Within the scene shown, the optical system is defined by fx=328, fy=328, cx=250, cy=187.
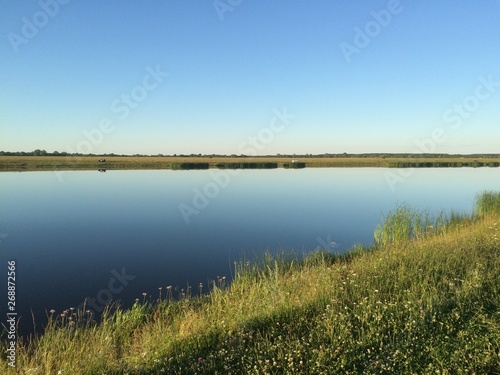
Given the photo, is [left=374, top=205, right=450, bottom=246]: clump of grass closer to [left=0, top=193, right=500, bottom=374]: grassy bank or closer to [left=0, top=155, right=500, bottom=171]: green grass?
[left=0, top=193, right=500, bottom=374]: grassy bank

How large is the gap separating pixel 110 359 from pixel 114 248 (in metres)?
11.1

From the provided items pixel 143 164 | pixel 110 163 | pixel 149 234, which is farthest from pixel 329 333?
pixel 110 163

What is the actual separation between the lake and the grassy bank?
4.11 m

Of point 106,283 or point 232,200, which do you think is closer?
point 106,283

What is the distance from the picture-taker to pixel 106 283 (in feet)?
36.1

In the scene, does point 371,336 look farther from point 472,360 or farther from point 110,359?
point 110,359

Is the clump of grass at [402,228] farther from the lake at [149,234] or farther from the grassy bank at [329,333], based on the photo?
the grassy bank at [329,333]

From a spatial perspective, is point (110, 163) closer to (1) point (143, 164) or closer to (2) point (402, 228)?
(1) point (143, 164)

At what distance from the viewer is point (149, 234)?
17953 mm

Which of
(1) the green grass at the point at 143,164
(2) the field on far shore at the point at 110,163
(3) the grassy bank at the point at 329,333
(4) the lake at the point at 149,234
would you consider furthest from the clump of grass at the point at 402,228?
(2) the field on far shore at the point at 110,163

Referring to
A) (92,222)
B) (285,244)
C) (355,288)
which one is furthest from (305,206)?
(355,288)

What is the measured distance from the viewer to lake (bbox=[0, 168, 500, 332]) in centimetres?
1089

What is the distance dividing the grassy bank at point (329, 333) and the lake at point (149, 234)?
411cm

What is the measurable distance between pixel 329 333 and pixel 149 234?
14575mm
